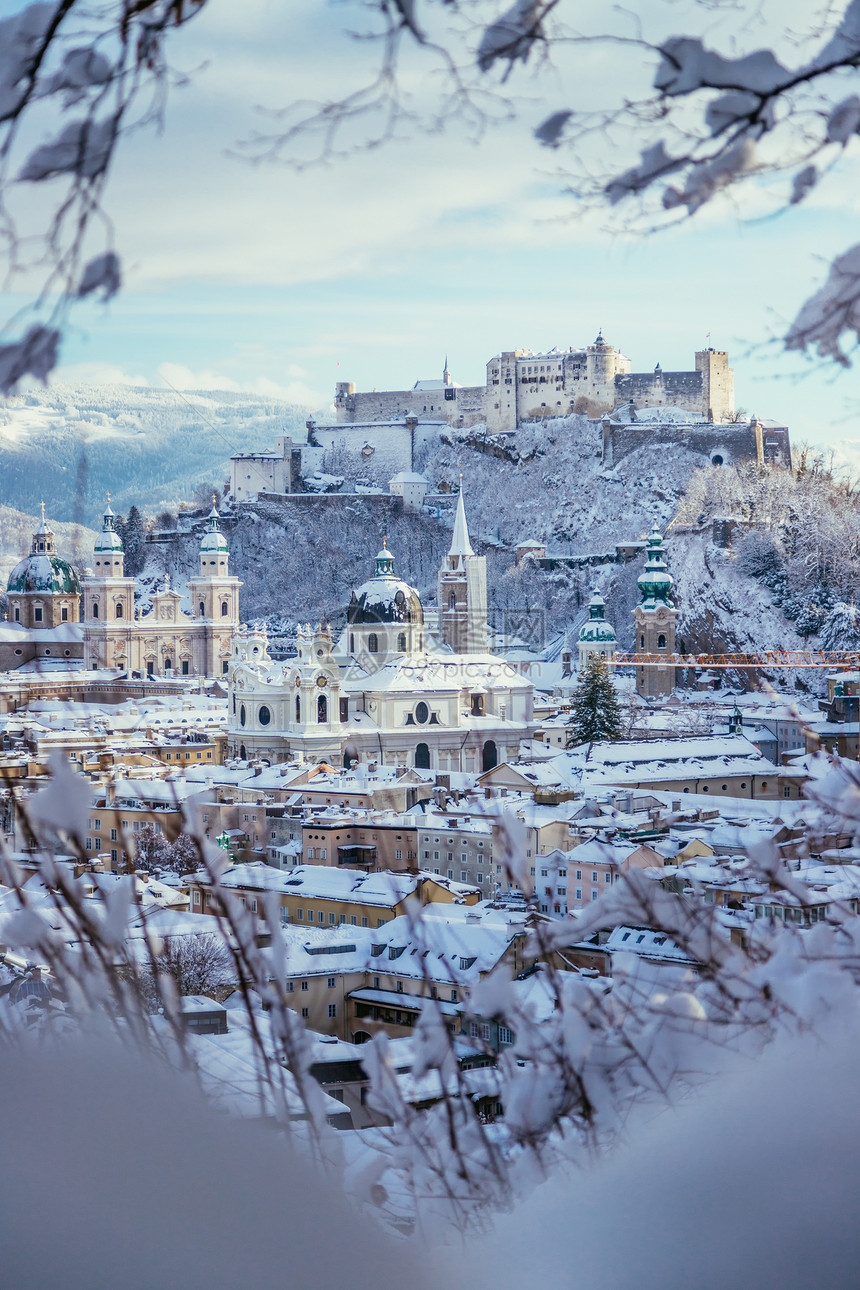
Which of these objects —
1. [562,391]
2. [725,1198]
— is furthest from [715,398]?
[725,1198]

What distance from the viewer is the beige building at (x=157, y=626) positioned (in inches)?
1161

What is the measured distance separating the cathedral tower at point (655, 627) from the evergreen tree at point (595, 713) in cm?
488

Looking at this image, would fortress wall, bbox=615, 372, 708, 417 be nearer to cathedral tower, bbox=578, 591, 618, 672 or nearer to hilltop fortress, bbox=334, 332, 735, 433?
hilltop fortress, bbox=334, 332, 735, 433

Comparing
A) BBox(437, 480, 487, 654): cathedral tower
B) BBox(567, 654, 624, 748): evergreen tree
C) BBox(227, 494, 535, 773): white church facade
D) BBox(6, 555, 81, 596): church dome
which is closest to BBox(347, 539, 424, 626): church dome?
BBox(227, 494, 535, 773): white church facade

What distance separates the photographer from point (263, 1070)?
165 centimetres

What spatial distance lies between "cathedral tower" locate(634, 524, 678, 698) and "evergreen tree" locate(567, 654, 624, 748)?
4.88 m

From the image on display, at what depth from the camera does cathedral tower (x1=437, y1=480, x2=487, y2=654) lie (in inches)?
1166

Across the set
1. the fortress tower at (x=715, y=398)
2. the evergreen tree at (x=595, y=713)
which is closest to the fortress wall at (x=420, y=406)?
the fortress tower at (x=715, y=398)

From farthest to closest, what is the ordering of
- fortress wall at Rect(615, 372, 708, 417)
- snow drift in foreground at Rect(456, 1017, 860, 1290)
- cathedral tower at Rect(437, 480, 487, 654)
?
fortress wall at Rect(615, 372, 708, 417) → cathedral tower at Rect(437, 480, 487, 654) → snow drift in foreground at Rect(456, 1017, 860, 1290)

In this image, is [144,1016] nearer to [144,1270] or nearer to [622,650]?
[144,1270]

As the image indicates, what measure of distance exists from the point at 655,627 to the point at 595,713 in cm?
703

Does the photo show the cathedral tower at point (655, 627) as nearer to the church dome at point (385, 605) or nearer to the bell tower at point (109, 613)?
the church dome at point (385, 605)

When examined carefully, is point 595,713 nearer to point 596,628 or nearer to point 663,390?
point 596,628

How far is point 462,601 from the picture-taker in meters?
30.0
